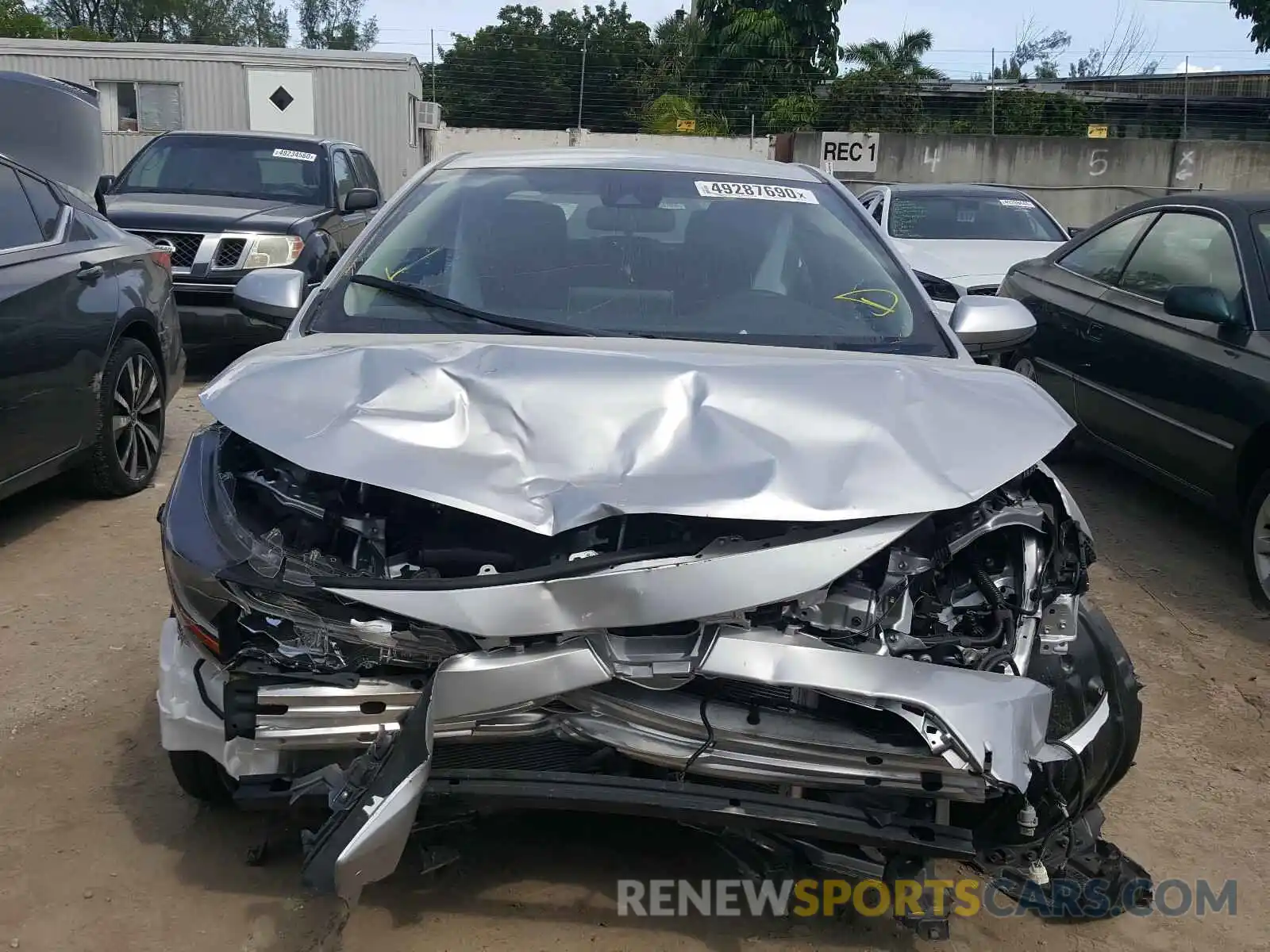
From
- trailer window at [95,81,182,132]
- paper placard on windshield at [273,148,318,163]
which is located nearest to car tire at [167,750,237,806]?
paper placard on windshield at [273,148,318,163]

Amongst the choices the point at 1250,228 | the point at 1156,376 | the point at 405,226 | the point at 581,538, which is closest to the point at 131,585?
the point at 405,226

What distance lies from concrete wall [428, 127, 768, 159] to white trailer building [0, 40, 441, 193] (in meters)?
4.21

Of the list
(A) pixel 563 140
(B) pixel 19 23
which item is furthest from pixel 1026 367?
(B) pixel 19 23

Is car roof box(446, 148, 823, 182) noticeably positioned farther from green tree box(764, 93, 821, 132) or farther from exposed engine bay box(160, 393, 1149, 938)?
green tree box(764, 93, 821, 132)

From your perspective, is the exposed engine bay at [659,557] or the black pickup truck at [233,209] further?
the black pickup truck at [233,209]

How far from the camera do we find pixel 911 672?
239cm

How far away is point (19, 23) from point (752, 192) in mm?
47530

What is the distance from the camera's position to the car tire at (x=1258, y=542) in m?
4.90

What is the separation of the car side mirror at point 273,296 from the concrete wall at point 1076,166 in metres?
18.1

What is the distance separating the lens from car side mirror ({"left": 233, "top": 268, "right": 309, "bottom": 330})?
12.3 ft

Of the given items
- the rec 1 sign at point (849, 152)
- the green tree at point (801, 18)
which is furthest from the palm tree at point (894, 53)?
the rec 1 sign at point (849, 152)

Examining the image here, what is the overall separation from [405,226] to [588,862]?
204 centimetres

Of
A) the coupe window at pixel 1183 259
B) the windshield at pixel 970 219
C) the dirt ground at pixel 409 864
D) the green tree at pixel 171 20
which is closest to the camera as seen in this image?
the dirt ground at pixel 409 864

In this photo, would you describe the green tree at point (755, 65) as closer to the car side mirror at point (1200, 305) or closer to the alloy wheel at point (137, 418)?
the car side mirror at point (1200, 305)
